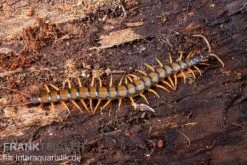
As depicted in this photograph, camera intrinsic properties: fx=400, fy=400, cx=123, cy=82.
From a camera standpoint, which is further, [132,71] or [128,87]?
[132,71]

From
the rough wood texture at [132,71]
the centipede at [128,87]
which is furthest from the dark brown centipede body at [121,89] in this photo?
the rough wood texture at [132,71]

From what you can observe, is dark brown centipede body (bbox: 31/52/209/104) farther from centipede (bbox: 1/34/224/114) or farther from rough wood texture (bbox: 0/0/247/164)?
rough wood texture (bbox: 0/0/247/164)

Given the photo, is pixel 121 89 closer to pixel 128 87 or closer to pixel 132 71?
pixel 128 87

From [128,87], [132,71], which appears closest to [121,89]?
[128,87]

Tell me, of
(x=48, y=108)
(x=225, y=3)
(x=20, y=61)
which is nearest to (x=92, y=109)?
(x=48, y=108)

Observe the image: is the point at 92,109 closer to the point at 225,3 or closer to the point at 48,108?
the point at 48,108

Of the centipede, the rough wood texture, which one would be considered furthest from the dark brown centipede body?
the rough wood texture

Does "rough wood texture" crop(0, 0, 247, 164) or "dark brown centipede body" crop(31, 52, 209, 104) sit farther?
"dark brown centipede body" crop(31, 52, 209, 104)

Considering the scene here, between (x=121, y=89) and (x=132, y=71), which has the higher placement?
(x=132, y=71)

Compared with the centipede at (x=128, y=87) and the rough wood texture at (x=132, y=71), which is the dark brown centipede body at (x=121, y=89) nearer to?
the centipede at (x=128, y=87)
